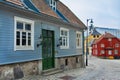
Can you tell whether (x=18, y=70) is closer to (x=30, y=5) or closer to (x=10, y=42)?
(x=10, y=42)

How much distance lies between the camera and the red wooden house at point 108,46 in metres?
66.9

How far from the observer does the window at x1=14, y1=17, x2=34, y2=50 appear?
1421 centimetres

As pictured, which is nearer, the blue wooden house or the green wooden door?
the blue wooden house

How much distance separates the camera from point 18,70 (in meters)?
14.1

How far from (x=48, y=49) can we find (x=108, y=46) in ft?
165

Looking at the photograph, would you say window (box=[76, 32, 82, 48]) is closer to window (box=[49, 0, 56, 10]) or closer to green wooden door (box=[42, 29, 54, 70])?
window (box=[49, 0, 56, 10])

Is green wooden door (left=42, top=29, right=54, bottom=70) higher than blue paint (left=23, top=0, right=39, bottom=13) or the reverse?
the reverse

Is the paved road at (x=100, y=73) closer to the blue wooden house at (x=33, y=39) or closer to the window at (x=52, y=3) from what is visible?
the blue wooden house at (x=33, y=39)

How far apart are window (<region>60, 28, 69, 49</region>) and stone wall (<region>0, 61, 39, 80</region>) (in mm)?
5361

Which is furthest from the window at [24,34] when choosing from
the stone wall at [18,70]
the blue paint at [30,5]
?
the blue paint at [30,5]

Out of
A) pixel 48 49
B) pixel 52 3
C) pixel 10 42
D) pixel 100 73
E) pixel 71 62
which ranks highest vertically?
pixel 52 3

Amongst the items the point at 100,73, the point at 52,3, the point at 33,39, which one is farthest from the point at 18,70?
the point at 52,3

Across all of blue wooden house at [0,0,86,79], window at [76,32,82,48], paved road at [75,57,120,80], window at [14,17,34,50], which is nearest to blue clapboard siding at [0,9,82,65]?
blue wooden house at [0,0,86,79]

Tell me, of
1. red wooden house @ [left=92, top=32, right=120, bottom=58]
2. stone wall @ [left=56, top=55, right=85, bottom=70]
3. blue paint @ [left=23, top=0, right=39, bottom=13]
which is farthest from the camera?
red wooden house @ [left=92, top=32, right=120, bottom=58]
